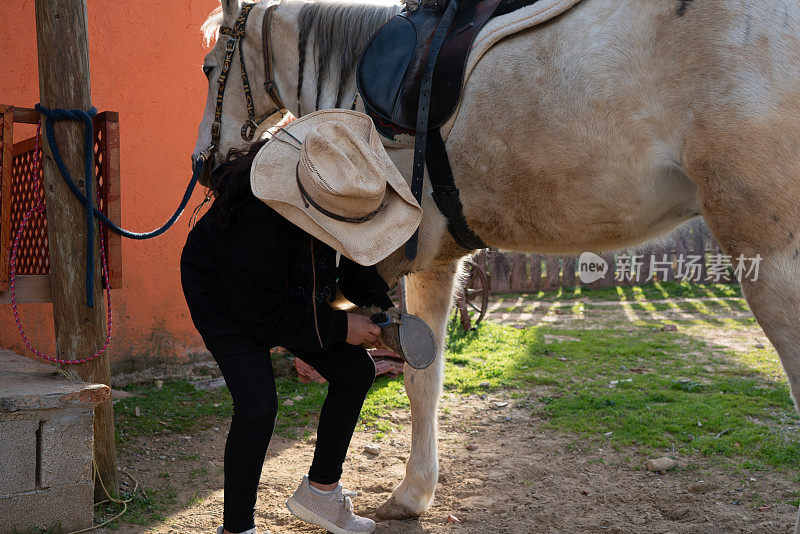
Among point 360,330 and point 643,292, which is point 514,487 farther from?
point 643,292

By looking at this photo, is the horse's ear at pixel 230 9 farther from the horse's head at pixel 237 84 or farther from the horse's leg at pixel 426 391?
the horse's leg at pixel 426 391

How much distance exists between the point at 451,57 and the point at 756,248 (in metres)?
1.20

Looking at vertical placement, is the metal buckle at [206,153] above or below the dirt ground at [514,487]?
above

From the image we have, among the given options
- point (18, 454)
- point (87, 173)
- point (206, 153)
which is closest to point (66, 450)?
point (18, 454)

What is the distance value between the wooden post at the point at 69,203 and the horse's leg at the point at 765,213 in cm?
262

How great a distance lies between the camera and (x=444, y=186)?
240cm

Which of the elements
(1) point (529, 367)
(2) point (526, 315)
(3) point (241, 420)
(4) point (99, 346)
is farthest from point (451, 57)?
(2) point (526, 315)

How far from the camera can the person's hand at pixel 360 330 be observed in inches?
90.5

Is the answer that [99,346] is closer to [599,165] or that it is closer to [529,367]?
[599,165]

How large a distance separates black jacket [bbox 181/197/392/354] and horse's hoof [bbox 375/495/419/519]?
105 cm

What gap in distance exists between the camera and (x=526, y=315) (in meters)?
9.25

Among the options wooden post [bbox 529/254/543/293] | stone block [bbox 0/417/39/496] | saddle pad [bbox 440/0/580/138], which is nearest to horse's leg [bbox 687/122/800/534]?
saddle pad [bbox 440/0/580/138]

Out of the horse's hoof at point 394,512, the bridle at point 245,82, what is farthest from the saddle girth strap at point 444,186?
the horse's hoof at point 394,512

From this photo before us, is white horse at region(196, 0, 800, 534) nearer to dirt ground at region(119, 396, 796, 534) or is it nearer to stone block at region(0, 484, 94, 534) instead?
dirt ground at region(119, 396, 796, 534)
